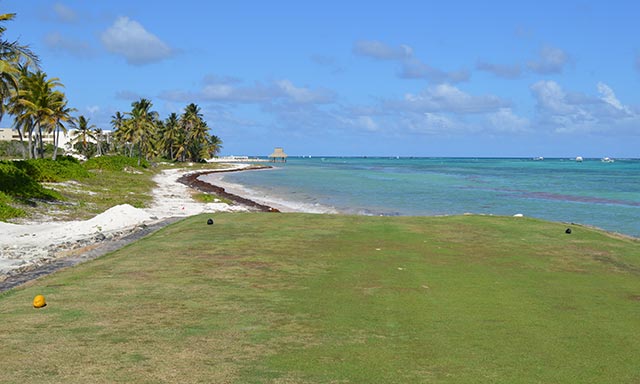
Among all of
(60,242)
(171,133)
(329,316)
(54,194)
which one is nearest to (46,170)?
(54,194)

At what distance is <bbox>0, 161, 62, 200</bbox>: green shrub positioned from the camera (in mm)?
31281

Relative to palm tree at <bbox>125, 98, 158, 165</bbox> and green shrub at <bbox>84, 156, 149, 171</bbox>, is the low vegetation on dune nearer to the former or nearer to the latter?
green shrub at <bbox>84, 156, 149, 171</bbox>

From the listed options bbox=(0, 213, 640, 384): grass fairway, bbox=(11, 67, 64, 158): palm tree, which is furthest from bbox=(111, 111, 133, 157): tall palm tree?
bbox=(0, 213, 640, 384): grass fairway

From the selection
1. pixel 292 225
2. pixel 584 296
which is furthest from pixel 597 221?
pixel 584 296

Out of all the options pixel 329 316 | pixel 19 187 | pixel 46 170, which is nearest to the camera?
pixel 329 316

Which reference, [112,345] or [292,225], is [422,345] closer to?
[112,345]

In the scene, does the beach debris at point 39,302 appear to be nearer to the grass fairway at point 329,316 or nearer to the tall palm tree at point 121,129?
the grass fairway at point 329,316

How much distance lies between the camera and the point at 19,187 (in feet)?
105

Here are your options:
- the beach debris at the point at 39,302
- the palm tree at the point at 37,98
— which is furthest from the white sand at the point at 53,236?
the palm tree at the point at 37,98

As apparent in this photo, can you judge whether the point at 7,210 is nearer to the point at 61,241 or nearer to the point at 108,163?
the point at 61,241

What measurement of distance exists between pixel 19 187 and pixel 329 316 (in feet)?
93.5

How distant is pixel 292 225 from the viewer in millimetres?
20328

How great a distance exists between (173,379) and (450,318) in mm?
4467

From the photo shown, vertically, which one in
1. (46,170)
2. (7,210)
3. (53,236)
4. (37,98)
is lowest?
(53,236)
